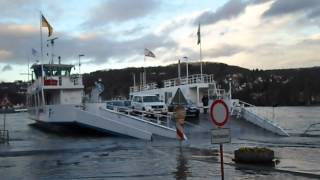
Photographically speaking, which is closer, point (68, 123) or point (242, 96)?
point (68, 123)

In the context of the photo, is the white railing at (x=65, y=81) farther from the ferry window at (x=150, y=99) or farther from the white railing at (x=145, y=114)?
the ferry window at (x=150, y=99)

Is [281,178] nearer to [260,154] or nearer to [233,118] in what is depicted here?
[260,154]

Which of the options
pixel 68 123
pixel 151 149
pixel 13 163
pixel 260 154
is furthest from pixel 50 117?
pixel 260 154

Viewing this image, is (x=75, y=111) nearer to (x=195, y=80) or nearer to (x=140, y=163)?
(x=140, y=163)

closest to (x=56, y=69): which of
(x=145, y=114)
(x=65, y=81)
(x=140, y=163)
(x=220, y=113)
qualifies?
(x=65, y=81)

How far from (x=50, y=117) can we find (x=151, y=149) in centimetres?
1756

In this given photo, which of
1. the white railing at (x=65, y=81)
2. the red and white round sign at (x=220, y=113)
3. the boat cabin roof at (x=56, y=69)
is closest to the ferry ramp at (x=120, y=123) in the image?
the white railing at (x=65, y=81)

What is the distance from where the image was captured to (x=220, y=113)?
12305 mm

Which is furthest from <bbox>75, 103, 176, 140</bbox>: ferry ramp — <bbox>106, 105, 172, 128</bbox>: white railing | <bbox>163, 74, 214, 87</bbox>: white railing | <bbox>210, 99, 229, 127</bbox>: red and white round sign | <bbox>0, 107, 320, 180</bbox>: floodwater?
<bbox>210, 99, 229, 127</bbox>: red and white round sign

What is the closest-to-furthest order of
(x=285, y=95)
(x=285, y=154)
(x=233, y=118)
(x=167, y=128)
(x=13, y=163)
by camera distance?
(x=13, y=163) < (x=285, y=154) < (x=167, y=128) < (x=233, y=118) < (x=285, y=95)

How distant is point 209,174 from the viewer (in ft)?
52.3

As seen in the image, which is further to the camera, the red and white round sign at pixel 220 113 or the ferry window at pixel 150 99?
the ferry window at pixel 150 99

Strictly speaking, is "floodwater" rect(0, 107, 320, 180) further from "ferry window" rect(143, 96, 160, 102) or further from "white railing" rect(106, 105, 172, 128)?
"ferry window" rect(143, 96, 160, 102)

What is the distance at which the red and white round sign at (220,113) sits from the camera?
12.3 m
